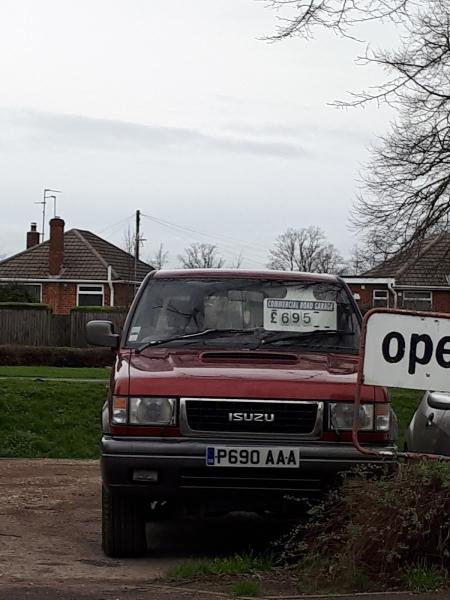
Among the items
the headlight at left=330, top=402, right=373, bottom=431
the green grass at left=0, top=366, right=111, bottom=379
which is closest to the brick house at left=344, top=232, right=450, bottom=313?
the green grass at left=0, top=366, right=111, bottom=379

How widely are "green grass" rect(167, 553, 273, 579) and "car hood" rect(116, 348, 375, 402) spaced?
0.98 meters

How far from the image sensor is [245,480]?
6.76 meters

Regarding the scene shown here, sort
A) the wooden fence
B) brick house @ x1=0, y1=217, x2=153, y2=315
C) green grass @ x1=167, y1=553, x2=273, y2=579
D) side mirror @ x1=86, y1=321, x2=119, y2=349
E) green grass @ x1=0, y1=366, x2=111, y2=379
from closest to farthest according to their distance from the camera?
green grass @ x1=167, y1=553, x2=273, y2=579, side mirror @ x1=86, y1=321, x2=119, y2=349, green grass @ x1=0, y1=366, x2=111, y2=379, the wooden fence, brick house @ x1=0, y1=217, x2=153, y2=315

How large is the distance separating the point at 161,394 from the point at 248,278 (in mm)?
1882

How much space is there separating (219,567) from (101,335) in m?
2.40

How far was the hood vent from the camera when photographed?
7336 mm

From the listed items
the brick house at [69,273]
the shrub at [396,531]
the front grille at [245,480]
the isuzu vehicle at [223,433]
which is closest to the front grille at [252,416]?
the isuzu vehicle at [223,433]

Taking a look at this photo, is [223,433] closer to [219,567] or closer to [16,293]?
[219,567]

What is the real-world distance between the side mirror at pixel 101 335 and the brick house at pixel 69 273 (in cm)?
4239

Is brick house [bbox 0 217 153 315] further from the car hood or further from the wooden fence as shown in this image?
the car hood

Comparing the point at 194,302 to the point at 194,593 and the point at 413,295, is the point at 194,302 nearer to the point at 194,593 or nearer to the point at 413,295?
the point at 194,593

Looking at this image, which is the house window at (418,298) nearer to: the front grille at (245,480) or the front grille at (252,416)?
the front grille at (252,416)

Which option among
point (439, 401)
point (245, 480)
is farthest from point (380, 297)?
A: point (245, 480)

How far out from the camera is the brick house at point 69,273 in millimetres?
52688
